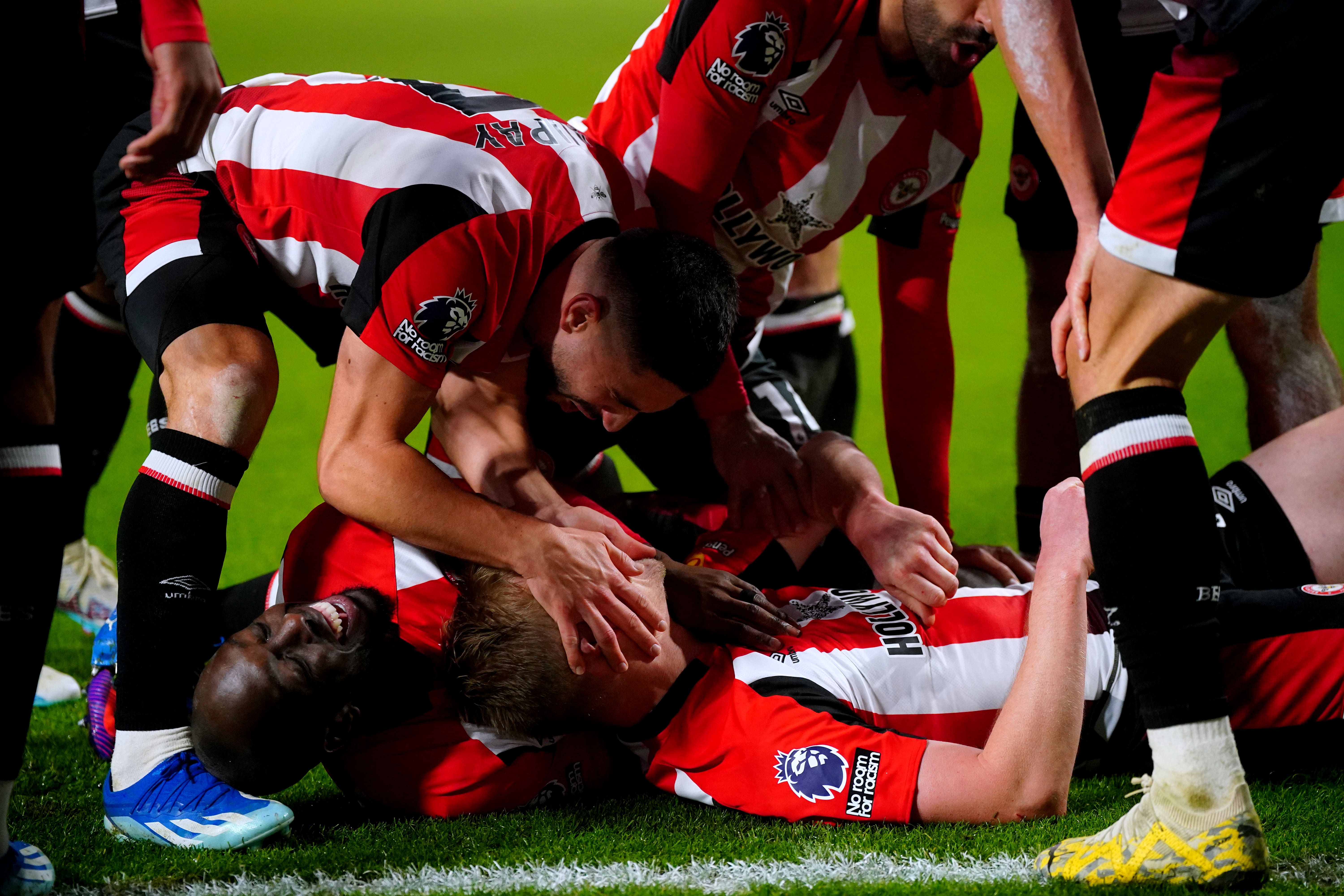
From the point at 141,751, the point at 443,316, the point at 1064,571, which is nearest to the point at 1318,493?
the point at 1064,571

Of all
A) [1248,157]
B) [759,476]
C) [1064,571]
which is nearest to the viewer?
[1248,157]

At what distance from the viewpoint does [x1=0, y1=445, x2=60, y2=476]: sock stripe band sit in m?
1.68

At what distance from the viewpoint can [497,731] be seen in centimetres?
216

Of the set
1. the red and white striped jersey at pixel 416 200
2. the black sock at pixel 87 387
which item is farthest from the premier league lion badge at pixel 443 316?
the black sock at pixel 87 387

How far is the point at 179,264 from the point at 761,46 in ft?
4.24

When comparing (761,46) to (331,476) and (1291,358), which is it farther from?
(1291,358)

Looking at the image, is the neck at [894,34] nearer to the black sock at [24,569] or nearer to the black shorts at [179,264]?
the black shorts at [179,264]

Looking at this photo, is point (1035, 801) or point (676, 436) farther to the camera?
point (676, 436)

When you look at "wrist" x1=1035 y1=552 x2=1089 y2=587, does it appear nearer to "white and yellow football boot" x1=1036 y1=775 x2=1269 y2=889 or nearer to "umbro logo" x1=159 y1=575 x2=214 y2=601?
"white and yellow football boot" x1=1036 y1=775 x2=1269 y2=889

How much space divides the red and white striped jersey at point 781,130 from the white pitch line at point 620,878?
4.80 ft

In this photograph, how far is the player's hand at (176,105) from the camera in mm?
2164

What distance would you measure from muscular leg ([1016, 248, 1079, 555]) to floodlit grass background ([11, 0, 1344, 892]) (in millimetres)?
956

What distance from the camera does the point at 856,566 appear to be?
9.27ft

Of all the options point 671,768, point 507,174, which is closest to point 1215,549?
point 671,768
